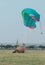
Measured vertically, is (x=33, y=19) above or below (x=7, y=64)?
above

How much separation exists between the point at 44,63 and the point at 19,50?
14.3 m

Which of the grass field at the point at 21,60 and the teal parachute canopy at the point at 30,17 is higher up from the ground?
the teal parachute canopy at the point at 30,17

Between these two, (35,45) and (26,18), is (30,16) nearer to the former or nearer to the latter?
(26,18)

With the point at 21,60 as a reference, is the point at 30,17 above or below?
above

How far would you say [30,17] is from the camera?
122ft

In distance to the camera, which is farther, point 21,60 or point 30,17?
point 30,17

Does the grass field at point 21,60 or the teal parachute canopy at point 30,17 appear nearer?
the grass field at point 21,60

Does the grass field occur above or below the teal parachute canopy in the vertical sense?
below

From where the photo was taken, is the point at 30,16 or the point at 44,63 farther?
the point at 30,16

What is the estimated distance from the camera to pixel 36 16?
113 feet

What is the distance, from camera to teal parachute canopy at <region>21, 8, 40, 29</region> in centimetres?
3425

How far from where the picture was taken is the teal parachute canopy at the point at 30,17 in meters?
34.2

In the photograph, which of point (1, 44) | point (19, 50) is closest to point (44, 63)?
point (19, 50)

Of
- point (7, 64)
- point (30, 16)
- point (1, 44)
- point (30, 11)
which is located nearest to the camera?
point (7, 64)
